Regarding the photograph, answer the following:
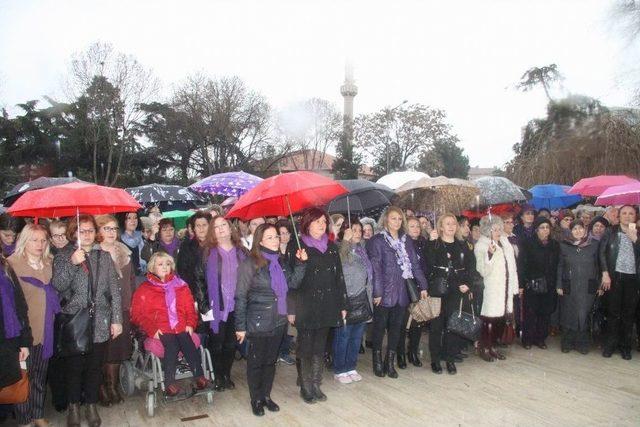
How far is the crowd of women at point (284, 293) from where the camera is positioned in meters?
4.00

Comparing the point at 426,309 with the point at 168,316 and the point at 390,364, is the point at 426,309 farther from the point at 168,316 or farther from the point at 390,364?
the point at 168,316

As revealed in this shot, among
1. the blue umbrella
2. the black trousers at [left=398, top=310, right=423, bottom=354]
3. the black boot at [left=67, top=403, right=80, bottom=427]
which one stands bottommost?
the black boot at [left=67, top=403, right=80, bottom=427]

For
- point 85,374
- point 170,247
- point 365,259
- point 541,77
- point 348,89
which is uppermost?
point 348,89

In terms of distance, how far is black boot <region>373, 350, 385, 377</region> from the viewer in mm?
5328

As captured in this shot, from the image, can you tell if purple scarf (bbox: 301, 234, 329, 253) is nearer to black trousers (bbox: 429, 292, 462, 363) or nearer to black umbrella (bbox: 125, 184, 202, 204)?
black trousers (bbox: 429, 292, 462, 363)

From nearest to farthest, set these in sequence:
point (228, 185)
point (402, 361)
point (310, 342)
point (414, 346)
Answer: point (310, 342)
point (402, 361)
point (414, 346)
point (228, 185)

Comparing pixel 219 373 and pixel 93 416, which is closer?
pixel 93 416

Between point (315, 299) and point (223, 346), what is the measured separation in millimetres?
1170

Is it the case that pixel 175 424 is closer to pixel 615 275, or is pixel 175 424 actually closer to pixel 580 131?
pixel 615 275

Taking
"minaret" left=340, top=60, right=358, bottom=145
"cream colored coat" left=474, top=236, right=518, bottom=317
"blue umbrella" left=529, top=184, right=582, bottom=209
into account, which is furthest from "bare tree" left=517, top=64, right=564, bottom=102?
"minaret" left=340, top=60, right=358, bottom=145

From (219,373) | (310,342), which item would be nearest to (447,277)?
(310,342)

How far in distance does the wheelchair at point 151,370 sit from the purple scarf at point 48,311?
0.83m

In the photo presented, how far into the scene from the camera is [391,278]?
17.2ft

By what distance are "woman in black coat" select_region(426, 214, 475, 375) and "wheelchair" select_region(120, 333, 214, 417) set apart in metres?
2.61
